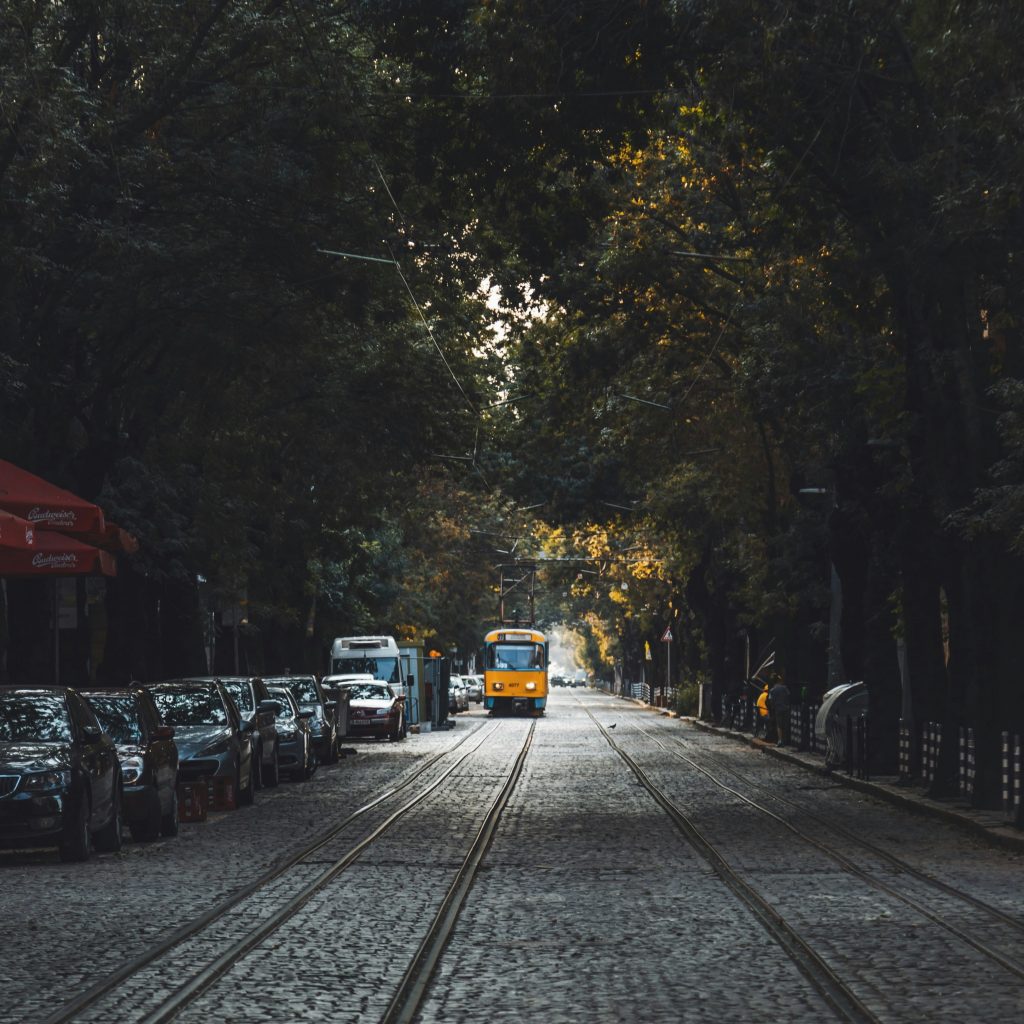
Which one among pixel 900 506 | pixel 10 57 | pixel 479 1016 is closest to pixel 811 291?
pixel 900 506

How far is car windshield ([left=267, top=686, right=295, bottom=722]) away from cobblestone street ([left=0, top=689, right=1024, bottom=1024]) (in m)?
6.46

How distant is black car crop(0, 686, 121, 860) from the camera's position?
632 inches

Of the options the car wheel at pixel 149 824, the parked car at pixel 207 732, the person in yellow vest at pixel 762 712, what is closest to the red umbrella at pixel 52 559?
the parked car at pixel 207 732

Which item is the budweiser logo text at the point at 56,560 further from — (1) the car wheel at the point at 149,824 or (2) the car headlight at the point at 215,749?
(1) the car wheel at the point at 149,824

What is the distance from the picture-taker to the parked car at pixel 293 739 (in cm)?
3105

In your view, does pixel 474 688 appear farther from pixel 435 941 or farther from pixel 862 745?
pixel 435 941

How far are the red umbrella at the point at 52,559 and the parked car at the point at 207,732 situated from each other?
2.12 meters

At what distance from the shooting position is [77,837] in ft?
54.7

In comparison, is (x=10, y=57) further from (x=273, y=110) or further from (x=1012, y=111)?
(x=1012, y=111)

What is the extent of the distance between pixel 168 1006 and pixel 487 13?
11685 mm

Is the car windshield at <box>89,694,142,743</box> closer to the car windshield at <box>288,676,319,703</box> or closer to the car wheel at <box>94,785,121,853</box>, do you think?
the car wheel at <box>94,785,121,853</box>

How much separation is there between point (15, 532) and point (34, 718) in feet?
9.21

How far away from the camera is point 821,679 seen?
153ft

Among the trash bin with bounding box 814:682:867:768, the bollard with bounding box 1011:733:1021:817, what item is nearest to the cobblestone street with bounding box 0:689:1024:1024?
the bollard with bounding box 1011:733:1021:817
